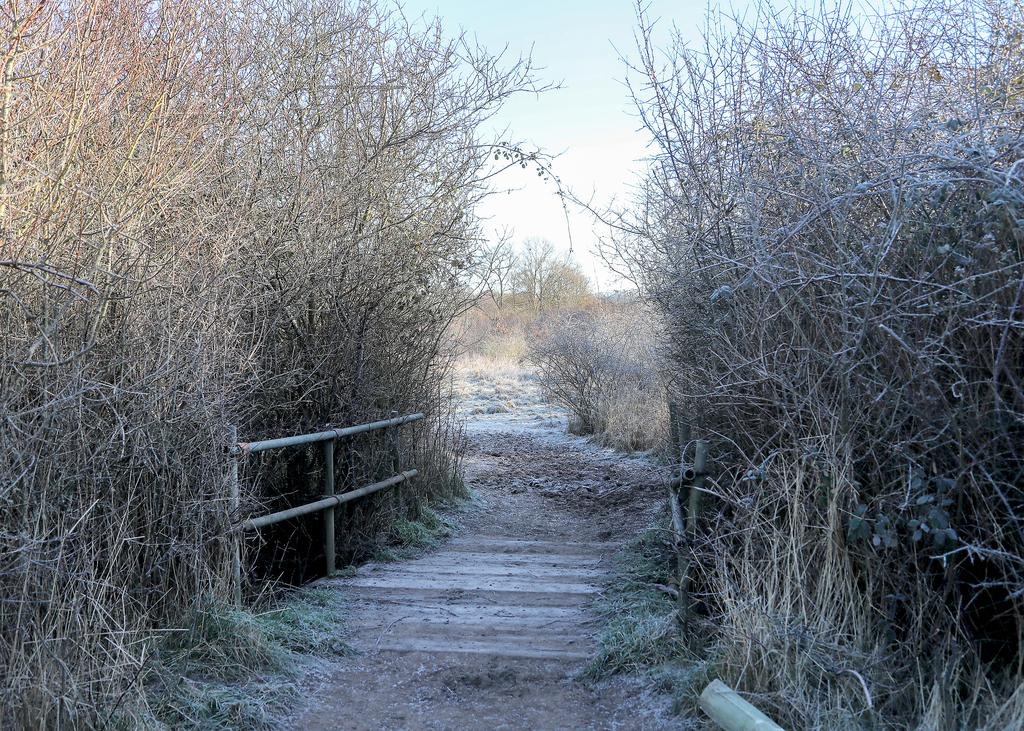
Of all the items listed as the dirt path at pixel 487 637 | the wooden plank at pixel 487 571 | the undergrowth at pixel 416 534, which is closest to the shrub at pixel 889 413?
the dirt path at pixel 487 637

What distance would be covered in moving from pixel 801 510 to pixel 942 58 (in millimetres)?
2864

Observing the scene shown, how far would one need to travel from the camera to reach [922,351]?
3664 millimetres

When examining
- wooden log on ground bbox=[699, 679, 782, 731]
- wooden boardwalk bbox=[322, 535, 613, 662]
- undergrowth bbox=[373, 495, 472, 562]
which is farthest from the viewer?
undergrowth bbox=[373, 495, 472, 562]

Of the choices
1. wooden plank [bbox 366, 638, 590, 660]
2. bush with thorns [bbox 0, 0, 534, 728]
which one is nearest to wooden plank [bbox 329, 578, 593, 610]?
wooden plank [bbox 366, 638, 590, 660]

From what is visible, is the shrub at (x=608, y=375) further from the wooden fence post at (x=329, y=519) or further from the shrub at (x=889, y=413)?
the shrub at (x=889, y=413)

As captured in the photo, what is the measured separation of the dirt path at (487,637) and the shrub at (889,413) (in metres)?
0.83

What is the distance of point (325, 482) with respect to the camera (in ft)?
22.0

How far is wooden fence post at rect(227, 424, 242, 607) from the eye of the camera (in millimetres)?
4941

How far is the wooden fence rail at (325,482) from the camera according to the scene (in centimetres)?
499

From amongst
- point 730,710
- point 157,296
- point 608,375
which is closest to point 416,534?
point 157,296

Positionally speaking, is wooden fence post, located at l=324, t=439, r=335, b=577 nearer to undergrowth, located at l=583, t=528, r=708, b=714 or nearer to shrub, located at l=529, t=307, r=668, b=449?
undergrowth, located at l=583, t=528, r=708, b=714

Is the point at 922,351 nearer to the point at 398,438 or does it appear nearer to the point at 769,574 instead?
the point at 769,574

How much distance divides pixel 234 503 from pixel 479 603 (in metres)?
1.79

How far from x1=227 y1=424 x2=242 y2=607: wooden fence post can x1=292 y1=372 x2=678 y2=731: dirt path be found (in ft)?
2.36
